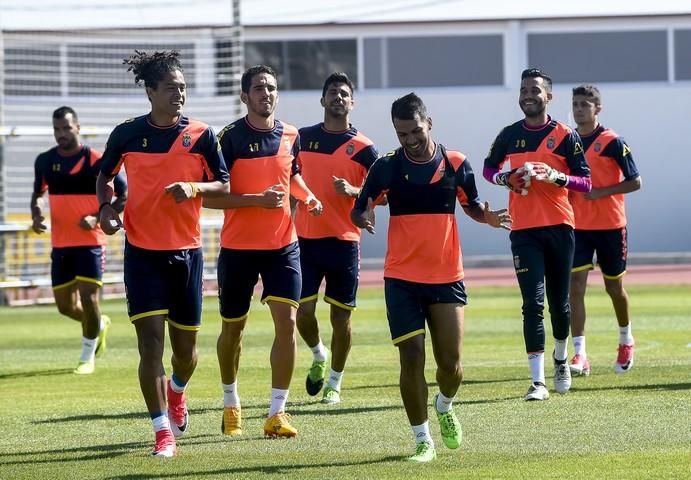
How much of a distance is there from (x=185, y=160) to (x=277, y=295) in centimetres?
131

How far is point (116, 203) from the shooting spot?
38.8 feet

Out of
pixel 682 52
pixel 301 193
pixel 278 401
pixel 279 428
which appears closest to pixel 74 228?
pixel 301 193

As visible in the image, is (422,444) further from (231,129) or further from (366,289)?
(366,289)

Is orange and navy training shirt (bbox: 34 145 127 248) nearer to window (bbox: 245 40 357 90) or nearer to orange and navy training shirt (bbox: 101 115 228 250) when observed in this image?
orange and navy training shirt (bbox: 101 115 228 250)

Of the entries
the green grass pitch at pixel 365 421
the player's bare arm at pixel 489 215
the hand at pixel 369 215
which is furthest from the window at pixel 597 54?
the hand at pixel 369 215

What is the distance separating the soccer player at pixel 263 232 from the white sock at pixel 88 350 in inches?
199

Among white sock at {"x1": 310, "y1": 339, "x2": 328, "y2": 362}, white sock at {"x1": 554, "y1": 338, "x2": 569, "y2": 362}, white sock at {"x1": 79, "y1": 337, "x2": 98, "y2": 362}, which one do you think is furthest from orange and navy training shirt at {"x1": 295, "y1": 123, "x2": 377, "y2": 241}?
white sock at {"x1": 79, "y1": 337, "x2": 98, "y2": 362}

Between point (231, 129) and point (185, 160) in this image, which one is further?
point (231, 129)

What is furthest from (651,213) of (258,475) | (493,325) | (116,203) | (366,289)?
(258,475)

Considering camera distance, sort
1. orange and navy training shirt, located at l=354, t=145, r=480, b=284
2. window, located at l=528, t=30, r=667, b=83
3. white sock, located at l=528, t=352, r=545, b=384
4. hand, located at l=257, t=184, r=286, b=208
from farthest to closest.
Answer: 1. window, located at l=528, t=30, r=667, b=83
2. white sock, located at l=528, t=352, r=545, b=384
3. hand, located at l=257, t=184, r=286, b=208
4. orange and navy training shirt, located at l=354, t=145, r=480, b=284

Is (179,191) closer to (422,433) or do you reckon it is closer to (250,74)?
(250,74)

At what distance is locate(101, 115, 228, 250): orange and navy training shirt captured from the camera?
9.62 m

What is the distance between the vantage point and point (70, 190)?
50.9 ft

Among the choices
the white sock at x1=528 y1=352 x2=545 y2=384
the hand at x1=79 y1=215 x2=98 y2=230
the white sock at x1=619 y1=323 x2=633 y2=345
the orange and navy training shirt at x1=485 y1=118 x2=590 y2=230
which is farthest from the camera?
the hand at x1=79 y1=215 x2=98 y2=230
